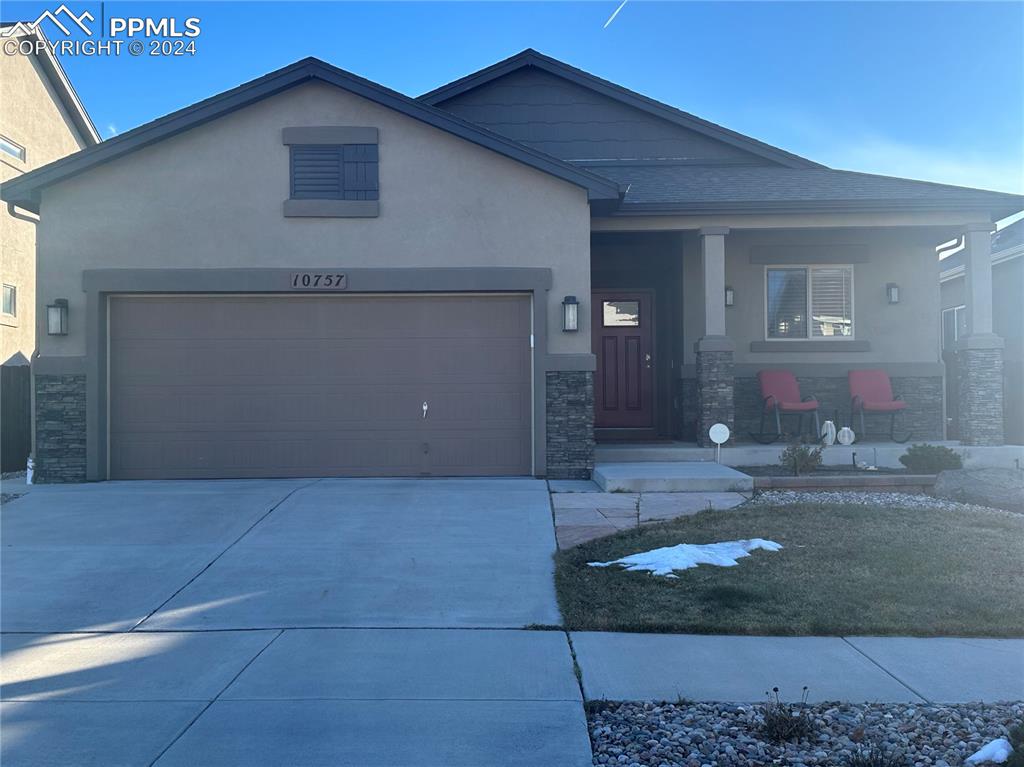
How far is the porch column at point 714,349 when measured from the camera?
13.2 m

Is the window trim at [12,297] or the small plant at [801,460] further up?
the window trim at [12,297]

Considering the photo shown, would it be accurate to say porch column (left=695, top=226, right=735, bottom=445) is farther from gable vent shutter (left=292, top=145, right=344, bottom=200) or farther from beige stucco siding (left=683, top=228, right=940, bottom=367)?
gable vent shutter (left=292, top=145, right=344, bottom=200)

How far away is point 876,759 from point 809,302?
39.7 feet

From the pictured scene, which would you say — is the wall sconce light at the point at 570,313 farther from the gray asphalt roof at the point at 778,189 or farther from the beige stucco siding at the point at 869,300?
the beige stucco siding at the point at 869,300

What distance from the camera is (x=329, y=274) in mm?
11930

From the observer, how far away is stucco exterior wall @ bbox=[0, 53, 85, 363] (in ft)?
61.7

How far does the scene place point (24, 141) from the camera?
1977 centimetres

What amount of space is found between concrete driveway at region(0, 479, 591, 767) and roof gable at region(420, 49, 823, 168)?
332 inches

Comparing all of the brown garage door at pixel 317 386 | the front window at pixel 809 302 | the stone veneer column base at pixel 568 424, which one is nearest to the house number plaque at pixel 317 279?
the brown garage door at pixel 317 386

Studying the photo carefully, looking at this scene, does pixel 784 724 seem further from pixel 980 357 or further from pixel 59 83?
pixel 59 83

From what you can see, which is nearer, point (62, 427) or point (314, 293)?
point (62, 427)

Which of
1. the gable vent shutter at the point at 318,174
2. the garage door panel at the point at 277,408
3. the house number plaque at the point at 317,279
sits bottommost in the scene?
the garage door panel at the point at 277,408

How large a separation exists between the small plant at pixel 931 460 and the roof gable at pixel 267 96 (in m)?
5.27

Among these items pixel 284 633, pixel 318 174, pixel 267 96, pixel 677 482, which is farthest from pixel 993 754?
pixel 267 96
